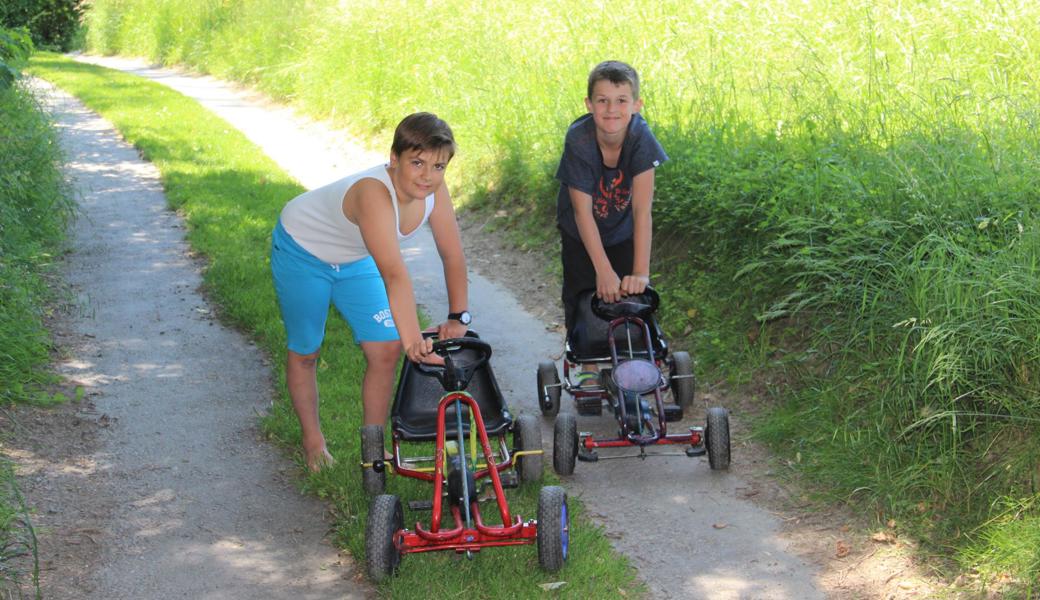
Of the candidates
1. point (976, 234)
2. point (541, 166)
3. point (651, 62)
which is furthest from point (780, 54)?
point (976, 234)

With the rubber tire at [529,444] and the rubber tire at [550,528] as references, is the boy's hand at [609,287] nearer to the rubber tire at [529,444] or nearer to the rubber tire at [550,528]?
the rubber tire at [529,444]

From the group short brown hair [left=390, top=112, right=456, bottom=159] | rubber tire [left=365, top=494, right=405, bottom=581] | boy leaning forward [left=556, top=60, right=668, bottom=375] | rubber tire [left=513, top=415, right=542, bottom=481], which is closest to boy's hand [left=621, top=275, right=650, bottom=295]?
boy leaning forward [left=556, top=60, right=668, bottom=375]

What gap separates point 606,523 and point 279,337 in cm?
321

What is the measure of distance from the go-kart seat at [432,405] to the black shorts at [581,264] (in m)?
1.04

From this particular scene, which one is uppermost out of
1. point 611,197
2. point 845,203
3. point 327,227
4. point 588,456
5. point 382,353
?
point 327,227

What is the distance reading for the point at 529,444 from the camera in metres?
5.15

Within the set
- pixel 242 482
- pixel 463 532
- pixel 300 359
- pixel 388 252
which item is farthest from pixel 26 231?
pixel 463 532

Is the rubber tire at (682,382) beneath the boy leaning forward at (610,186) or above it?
beneath

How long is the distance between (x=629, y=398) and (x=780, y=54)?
17.6 feet

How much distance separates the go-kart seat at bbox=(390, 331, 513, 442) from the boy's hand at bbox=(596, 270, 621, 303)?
0.76 meters

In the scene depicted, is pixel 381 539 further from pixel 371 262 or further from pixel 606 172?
pixel 606 172

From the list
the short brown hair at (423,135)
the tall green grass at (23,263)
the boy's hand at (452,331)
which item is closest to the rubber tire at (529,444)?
the boy's hand at (452,331)

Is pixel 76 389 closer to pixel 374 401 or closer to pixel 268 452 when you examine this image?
pixel 268 452

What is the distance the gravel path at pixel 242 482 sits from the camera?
Result: 4.71 m
